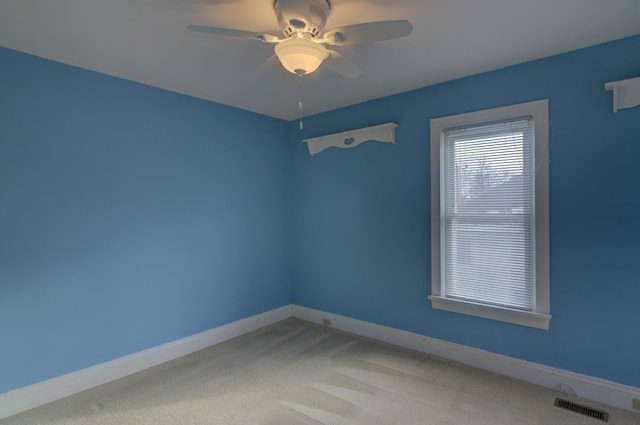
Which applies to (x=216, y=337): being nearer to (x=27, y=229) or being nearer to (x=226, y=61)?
(x=27, y=229)

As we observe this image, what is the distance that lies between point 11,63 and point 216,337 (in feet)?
9.05

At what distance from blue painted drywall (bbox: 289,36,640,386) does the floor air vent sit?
0.78ft

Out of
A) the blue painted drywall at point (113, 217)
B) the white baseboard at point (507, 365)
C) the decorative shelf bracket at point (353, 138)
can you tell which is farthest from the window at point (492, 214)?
the blue painted drywall at point (113, 217)

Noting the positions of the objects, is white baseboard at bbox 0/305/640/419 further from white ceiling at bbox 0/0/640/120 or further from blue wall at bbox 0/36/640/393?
white ceiling at bbox 0/0/640/120

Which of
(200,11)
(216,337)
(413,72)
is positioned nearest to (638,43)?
(413,72)

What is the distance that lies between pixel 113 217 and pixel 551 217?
3407 millimetres

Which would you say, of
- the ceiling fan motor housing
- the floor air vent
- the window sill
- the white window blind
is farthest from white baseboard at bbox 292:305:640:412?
the ceiling fan motor housing

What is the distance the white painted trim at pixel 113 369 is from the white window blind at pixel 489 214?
2229 millimetres

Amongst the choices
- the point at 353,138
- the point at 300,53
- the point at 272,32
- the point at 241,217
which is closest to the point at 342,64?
the point at 300,53

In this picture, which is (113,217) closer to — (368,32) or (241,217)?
(241,217)

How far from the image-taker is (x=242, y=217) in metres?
Result: 3.67

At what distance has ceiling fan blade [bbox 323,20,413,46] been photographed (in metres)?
1.53

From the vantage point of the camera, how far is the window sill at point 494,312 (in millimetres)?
2445

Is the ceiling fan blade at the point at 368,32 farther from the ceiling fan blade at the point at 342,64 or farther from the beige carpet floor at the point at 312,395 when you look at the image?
the beige carpet floor at the point at 312,395
